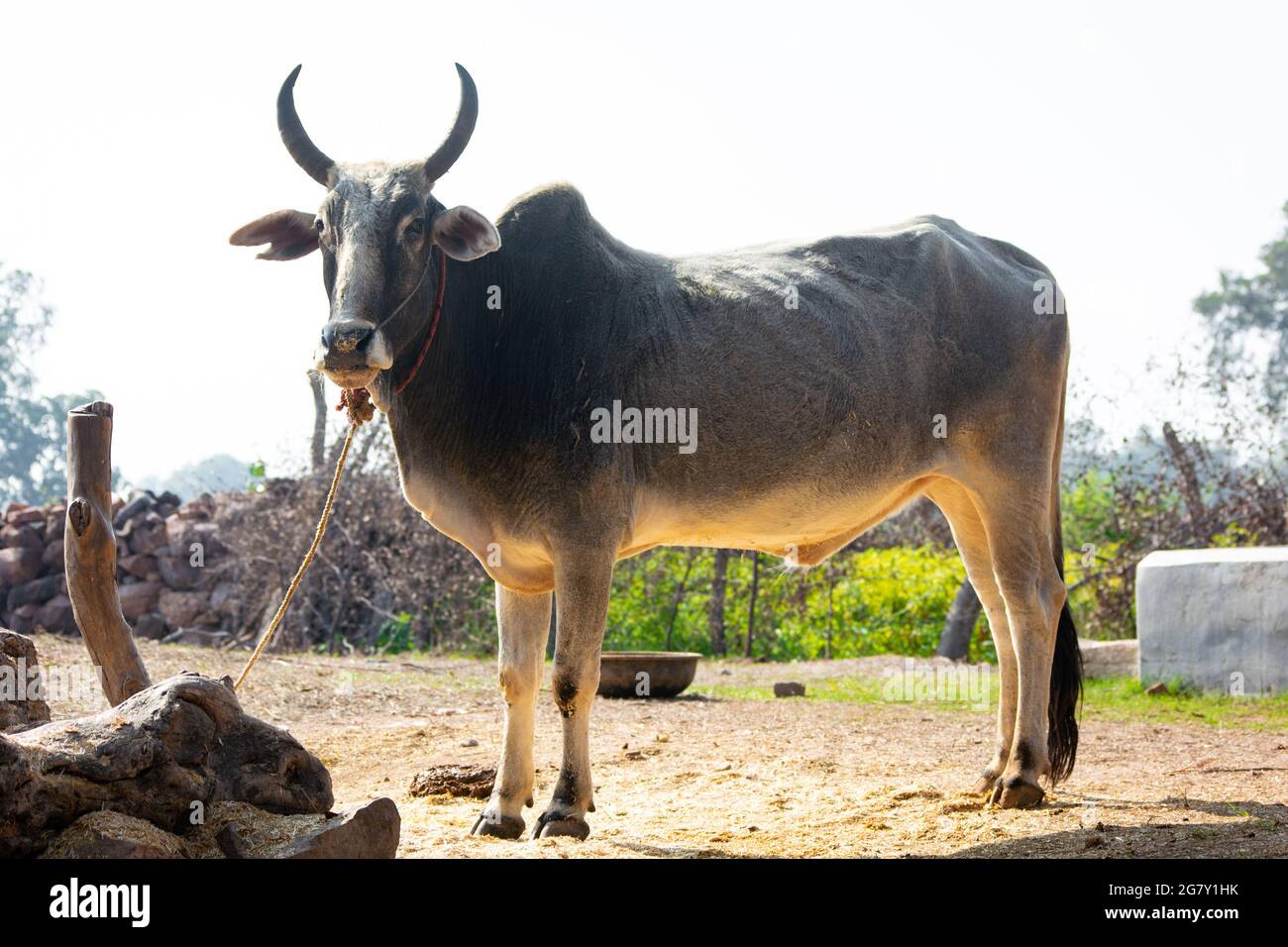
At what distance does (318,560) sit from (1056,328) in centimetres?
986

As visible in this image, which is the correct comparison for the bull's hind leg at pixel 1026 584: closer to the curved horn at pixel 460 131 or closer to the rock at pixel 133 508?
the curved horn at pixel 460 131

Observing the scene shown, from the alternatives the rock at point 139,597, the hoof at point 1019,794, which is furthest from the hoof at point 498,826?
the rock at point 139,597

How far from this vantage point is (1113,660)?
10922 millimetres

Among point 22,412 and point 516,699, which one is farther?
point 22,412

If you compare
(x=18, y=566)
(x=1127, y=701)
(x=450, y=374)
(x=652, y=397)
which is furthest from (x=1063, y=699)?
(x=18, y=566)

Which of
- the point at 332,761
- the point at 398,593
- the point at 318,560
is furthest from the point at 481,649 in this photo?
the point at 332,761

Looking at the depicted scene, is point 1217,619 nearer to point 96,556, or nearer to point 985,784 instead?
point 985,784

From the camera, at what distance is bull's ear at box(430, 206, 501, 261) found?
4809 mm

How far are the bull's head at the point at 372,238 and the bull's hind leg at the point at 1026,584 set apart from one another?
106 inches

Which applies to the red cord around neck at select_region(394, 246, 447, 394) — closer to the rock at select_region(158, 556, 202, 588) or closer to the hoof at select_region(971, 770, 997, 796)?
the hoof at select_region(971, 770, 997, 796)

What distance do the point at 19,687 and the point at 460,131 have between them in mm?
Result: 2767

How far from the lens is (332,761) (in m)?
7.12

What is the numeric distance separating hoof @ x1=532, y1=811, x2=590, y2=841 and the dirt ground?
0.19 ft

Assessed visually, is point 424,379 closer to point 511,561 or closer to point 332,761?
point 511,561
